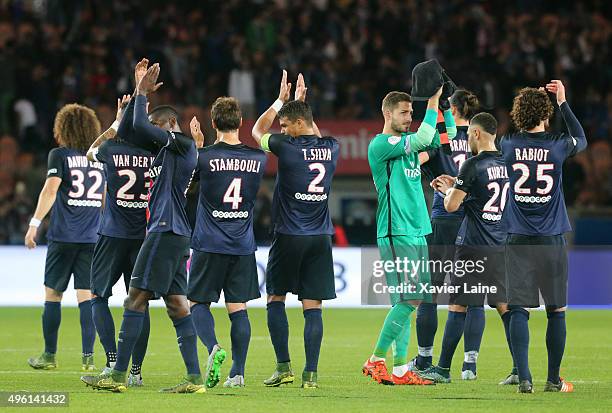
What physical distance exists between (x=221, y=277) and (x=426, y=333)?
2.06m

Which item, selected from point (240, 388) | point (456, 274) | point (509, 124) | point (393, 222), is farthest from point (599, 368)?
point (509, 124)

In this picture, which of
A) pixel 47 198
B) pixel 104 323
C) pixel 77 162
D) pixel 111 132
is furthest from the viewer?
pixel 77 162

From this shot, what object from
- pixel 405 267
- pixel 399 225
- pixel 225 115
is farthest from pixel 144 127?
pixel 405 267

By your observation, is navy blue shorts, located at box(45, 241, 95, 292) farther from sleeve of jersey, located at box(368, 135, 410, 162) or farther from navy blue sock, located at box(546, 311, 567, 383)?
navy blue sock, located at box(546, 311, 567, 383)

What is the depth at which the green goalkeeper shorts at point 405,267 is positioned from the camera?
426 inches

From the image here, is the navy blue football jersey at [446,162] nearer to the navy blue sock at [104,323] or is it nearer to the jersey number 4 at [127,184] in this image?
the jersey number 4 at [127,184]

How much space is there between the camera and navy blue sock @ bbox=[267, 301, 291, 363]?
1089 centimetres

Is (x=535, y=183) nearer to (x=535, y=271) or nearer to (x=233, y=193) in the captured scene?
(x=535, y=271)

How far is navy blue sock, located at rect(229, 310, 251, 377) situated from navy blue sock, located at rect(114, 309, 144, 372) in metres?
0.90

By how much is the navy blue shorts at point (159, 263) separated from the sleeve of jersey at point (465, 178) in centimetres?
223

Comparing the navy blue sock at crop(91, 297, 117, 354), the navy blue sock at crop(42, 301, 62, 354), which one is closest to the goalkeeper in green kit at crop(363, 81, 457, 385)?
the navy blue sock at crop(91, 297, 117, 354)

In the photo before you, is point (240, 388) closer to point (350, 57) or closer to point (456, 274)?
point (456, 274)

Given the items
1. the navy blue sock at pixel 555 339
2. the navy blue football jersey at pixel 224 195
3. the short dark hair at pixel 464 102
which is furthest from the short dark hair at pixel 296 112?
the navy blue sock at pixel 555 339

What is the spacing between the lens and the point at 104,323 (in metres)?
11.2
